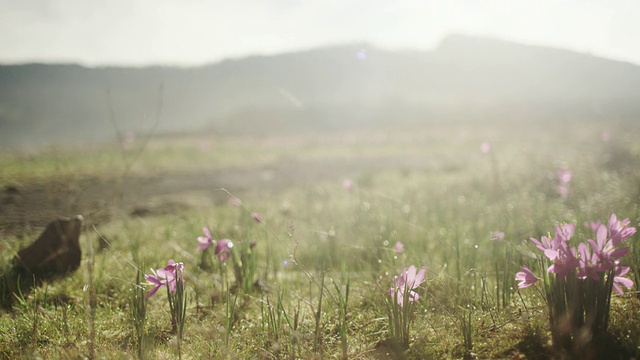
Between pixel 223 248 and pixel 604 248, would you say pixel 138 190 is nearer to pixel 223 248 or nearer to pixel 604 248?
pixel 223 248

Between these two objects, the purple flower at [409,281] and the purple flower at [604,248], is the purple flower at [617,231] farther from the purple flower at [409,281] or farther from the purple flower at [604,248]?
the purple flower at [409,281]

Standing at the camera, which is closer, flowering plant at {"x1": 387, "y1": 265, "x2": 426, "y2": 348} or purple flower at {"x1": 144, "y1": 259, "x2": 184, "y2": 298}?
flowering plant at {"x1": 387, "y1": 265, "x2": 426, "y2": 348}

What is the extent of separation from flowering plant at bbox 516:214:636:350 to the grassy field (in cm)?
7

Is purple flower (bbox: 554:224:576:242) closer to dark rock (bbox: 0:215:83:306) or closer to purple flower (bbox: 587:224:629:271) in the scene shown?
purple flower (bbox: 587:224:629:271)

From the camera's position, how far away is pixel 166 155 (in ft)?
47.1

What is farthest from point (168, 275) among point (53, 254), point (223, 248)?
point (53, 254)

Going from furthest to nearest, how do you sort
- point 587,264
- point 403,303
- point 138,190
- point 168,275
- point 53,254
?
point 138,190 < point 53,254 < point 168,275 < point 403,303 < point 587,264

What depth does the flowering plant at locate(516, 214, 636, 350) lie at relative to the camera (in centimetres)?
143

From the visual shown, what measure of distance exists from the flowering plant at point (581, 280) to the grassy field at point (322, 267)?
0.24 ft

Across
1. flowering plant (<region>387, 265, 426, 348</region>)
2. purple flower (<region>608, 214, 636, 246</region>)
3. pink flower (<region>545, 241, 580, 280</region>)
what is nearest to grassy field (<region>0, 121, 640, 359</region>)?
flowering plant (<region>387, 265, 426, 348</region>)

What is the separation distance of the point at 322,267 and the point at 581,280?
128cm

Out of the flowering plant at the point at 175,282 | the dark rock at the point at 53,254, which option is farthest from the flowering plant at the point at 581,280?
the dark rock at the point at 53,254

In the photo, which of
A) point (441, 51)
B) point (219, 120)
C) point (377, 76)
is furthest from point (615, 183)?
point (441, 51)

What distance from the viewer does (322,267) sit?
2.32 m
